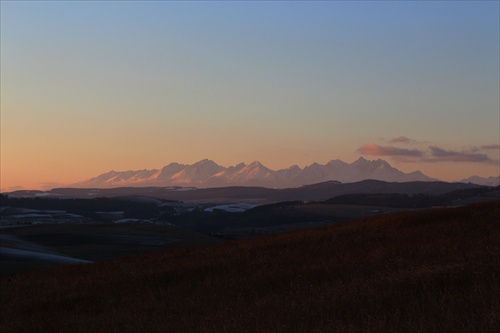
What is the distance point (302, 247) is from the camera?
2428 centimetres

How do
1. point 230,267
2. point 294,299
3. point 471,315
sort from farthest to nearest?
point 230,267
point 294,299
point 471,315

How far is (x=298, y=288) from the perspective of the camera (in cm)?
1484

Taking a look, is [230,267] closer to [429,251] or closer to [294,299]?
[429,251]

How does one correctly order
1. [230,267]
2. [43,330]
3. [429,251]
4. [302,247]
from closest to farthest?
[43,330] → [429,251] → [230,267] → [302,247]

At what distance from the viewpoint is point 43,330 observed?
14406mm

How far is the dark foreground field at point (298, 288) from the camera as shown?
11.2 meters

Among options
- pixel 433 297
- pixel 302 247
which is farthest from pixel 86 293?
pixel 433 297

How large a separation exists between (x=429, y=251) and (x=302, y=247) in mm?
6552

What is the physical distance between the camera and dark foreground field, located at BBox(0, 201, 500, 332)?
11.2 metres

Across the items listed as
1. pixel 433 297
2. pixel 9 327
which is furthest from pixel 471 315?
pixel 9 327

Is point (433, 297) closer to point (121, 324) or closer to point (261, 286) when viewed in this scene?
point (261, 286)

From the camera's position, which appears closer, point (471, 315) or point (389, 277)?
point (471, 315)

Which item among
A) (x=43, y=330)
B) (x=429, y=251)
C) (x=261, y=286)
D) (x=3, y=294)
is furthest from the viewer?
(x=3, y=294)

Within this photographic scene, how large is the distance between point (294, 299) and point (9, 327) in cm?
644
